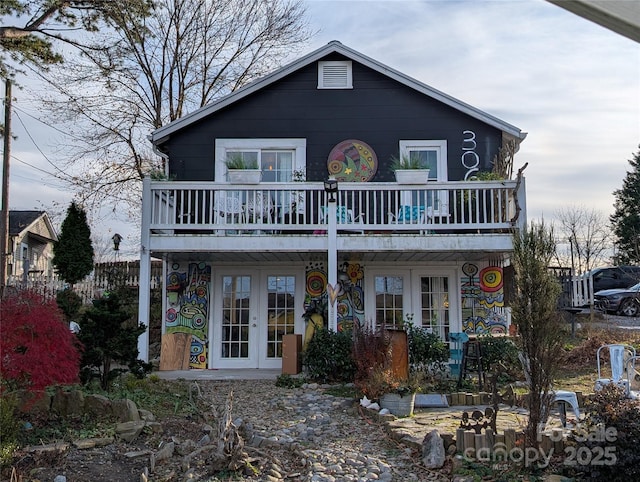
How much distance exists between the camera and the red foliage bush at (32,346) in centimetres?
535

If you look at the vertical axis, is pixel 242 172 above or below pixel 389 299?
above

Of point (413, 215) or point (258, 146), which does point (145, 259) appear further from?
point (413, 215)

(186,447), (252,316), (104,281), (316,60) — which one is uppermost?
(316,60)

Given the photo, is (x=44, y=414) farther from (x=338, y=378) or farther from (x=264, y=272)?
(x=264, y=272)

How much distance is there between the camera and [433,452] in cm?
507

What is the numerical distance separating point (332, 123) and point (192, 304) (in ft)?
15.7

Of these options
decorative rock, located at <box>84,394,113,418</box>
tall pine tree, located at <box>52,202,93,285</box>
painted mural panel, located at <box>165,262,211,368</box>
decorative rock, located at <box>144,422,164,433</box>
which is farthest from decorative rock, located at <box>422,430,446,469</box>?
tall pine tree, located at <box>52,202,93,285</box>

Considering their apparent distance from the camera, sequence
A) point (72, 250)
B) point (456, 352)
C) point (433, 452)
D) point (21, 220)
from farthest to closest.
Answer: point (21, 220) → point (72, 250) → point (456, 352) → point (433, 452)

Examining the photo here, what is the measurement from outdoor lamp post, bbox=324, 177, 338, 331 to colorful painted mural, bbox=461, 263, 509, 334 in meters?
3.09

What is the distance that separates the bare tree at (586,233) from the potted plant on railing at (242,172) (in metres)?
25.7

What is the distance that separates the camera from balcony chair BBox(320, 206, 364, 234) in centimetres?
1018

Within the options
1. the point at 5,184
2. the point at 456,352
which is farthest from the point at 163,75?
the point at 456,352

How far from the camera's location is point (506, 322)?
1154 cm

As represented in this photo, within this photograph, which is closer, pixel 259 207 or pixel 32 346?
pixel 32 346
